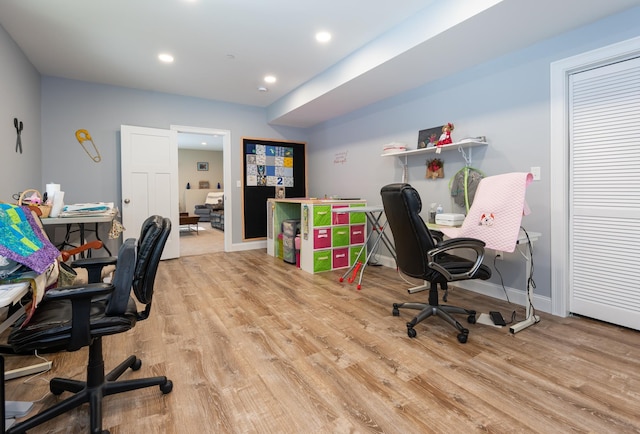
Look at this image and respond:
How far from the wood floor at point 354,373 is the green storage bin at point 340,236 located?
1329 mm

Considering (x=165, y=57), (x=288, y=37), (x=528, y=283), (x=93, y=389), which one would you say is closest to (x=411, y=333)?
(x=528, y=283)

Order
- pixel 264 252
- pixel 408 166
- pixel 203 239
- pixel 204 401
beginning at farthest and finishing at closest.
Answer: pixel 203 239
pixel 264 252
pixel 408 166
pixel 204 401

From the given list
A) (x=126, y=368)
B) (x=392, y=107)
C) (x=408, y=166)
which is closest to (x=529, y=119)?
(x=408, y=166)

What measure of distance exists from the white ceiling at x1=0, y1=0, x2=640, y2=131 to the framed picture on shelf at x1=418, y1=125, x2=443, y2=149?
564 millimetres

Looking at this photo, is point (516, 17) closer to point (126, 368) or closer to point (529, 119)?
point (529, 119)

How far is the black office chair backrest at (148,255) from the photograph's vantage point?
1.49 m

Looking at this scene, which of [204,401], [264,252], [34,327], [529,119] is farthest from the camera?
[264,252]

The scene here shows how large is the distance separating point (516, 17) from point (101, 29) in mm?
3568

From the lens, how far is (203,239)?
268 inches

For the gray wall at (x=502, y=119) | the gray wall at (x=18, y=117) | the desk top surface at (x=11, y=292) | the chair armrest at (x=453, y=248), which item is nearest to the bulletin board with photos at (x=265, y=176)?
the gray wall at (x=502, y=119)

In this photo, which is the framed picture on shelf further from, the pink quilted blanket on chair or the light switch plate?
the pink quilted blanket on chair

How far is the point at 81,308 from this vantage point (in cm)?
126

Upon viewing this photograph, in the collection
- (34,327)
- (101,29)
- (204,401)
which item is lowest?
(204,401)

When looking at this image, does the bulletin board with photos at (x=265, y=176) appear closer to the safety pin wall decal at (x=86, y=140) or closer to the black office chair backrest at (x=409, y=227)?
the safety pin wall decal at (x=86, y=140)
